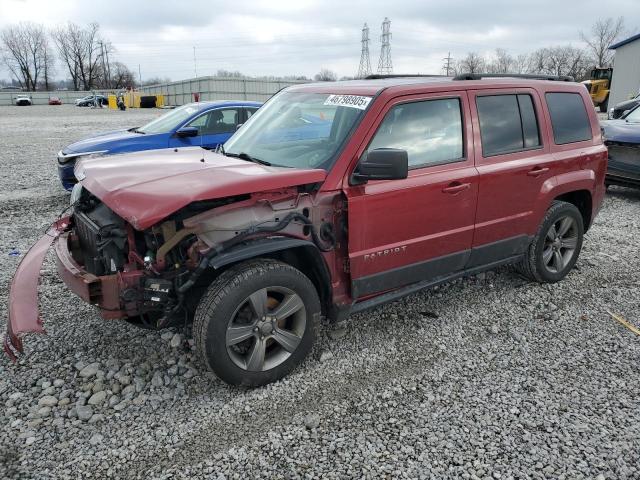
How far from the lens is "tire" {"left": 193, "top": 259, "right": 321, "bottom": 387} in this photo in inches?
116

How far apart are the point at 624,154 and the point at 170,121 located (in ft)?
25.3

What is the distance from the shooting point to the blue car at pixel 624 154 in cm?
804

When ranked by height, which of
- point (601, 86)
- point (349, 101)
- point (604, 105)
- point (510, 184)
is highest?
point (601, 86)

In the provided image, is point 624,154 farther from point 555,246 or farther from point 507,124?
point 507,124

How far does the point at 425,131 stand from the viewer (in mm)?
3672

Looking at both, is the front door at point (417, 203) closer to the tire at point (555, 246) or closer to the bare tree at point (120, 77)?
the tire at point (555, 246)

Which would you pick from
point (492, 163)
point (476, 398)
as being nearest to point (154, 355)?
point (476, 398)

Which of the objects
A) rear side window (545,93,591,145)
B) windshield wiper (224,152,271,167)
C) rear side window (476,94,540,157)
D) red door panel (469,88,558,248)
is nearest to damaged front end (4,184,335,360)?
windshield wiper (224,152,271,167)

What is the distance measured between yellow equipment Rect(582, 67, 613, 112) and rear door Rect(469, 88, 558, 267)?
118ft

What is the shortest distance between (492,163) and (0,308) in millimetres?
4288

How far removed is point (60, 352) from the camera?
3.62 meters

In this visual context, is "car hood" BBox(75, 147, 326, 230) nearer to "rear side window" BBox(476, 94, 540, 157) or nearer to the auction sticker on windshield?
the auction sticker on windshield

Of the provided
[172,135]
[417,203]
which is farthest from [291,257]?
[172,135]

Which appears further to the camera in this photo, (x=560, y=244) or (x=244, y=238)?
(x=560, y=244)
